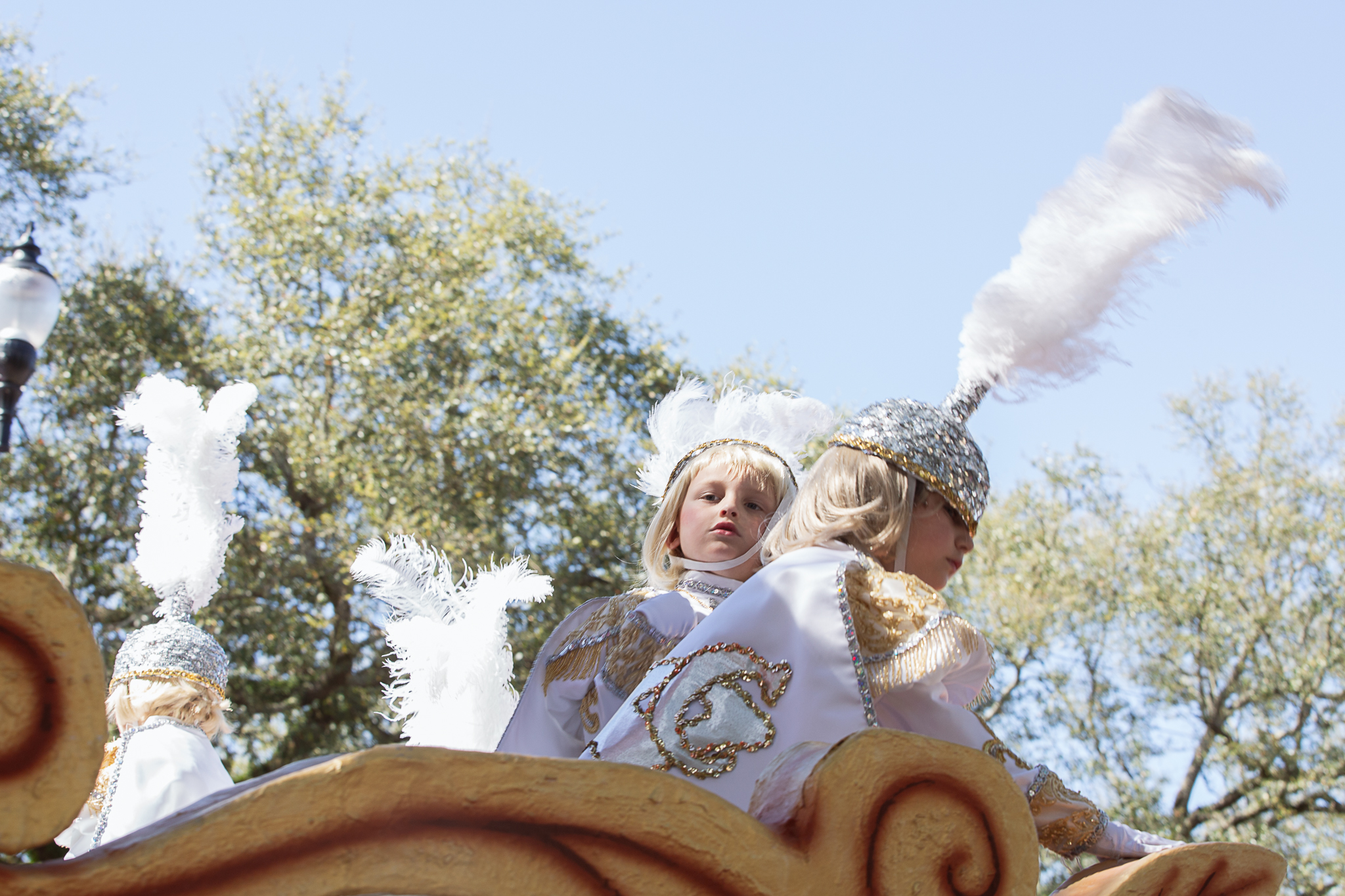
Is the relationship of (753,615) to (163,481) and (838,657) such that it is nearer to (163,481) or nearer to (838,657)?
(838,657)

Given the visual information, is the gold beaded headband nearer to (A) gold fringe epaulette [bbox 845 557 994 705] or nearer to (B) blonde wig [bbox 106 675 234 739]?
(B) blonde wig [bbox 106 675 234 739]

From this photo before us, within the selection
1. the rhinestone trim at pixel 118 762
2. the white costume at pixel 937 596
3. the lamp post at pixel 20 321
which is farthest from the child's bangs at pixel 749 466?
the lamp post at pixel 20 321

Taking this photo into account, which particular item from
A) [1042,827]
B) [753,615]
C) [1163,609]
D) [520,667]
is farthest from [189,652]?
[1163,609]

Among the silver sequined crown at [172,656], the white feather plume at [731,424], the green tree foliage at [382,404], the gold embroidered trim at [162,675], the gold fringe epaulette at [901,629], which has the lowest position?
the gold fringe epaulette at [901,629]

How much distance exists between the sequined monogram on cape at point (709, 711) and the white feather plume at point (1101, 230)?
2.99 ft

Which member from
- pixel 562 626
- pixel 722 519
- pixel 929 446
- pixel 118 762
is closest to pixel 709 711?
pixel 929 446

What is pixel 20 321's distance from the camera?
523cm

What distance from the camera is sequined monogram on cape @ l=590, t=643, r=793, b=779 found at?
6.14 ft

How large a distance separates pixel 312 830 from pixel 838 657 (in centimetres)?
105

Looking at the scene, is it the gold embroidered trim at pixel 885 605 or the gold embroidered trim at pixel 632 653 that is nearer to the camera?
the gold embroidered trim at pixel 885 605

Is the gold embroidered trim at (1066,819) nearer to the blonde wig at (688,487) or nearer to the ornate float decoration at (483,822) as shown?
the ornate float decoration at (483,822)

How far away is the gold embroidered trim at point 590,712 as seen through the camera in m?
3.15

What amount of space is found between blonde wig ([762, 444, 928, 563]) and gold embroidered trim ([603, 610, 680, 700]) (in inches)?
35.9

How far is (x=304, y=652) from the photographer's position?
11.3 metres
